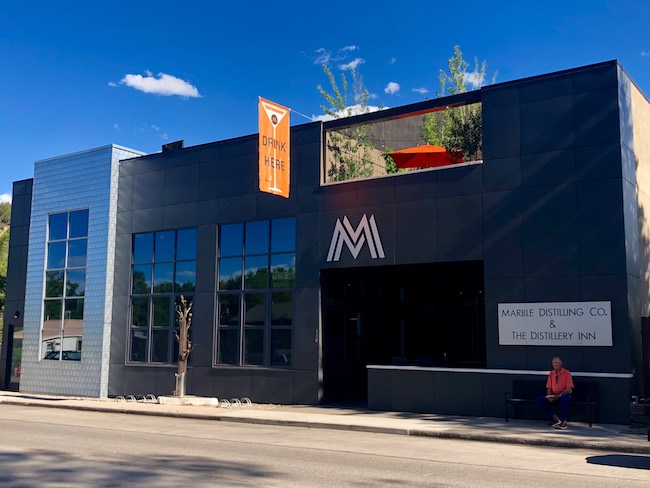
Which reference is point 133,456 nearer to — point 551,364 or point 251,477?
point 251,477

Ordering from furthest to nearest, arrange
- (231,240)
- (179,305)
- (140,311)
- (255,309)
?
(140,311) < (179,305) < (231,240) < (255,309)

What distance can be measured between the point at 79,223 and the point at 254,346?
31.4 feet

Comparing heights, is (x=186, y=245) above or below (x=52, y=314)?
above

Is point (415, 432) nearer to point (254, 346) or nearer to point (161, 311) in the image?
point (254, 346)

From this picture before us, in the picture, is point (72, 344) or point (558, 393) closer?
point (558, 393)

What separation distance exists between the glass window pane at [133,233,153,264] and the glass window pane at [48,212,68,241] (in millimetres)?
3619

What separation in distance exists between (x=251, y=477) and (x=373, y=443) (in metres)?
4.56

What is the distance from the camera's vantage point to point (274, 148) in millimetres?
21156

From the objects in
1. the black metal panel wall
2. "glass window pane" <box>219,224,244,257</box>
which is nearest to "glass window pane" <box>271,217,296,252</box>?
"glass window pane" <box>219,224,244,257</box>

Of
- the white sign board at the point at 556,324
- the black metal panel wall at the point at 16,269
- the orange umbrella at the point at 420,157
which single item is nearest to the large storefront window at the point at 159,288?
the black metal panel wall at the point at 16,269

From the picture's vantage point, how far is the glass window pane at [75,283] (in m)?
26.4

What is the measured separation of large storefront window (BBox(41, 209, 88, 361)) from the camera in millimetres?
26406

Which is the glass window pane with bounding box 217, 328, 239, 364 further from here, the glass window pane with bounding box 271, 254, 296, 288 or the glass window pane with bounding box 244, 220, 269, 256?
the glass window pane with bounding box 244, 220, 269, 256

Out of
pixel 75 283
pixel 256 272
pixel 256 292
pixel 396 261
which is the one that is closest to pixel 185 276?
pixel 256 272
